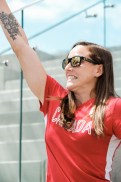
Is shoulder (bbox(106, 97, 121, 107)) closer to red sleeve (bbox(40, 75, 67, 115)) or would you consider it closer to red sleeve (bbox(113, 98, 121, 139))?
red sleeve (bbox(113, 98, 121, 139))

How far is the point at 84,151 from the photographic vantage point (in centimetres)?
209

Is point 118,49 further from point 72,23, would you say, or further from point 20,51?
point 20,51

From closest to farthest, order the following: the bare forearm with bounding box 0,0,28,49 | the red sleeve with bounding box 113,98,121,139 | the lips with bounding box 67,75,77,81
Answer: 1. the red sleeve with bounding box 113,98,121,139
2. the lips with bounding box 67,75,77,81
3. the bare forearm with bounding box 0,0,28,49

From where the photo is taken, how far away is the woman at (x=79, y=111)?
209 centimetres

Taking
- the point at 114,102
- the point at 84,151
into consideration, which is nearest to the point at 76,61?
the point at 114,102

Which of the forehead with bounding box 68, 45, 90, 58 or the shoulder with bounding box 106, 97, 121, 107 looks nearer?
the shoulder with bounding box 106, 97, 121, 107

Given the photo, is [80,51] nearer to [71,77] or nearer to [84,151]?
[71,77]

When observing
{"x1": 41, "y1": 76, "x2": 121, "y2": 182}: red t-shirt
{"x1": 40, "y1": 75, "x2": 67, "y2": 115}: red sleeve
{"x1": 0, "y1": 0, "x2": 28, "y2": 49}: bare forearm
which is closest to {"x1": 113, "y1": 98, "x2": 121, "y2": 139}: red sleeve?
{"x1": 41, "y1": 76, "x2": 121, "y2": 182}: red t-shirt

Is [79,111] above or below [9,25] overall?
below

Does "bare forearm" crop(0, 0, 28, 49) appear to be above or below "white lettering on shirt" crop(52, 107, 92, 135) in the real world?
above

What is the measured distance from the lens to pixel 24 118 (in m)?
4.75

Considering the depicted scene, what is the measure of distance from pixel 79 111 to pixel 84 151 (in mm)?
187

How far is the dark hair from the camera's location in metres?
2.11

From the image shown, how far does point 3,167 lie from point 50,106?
2526 mm
